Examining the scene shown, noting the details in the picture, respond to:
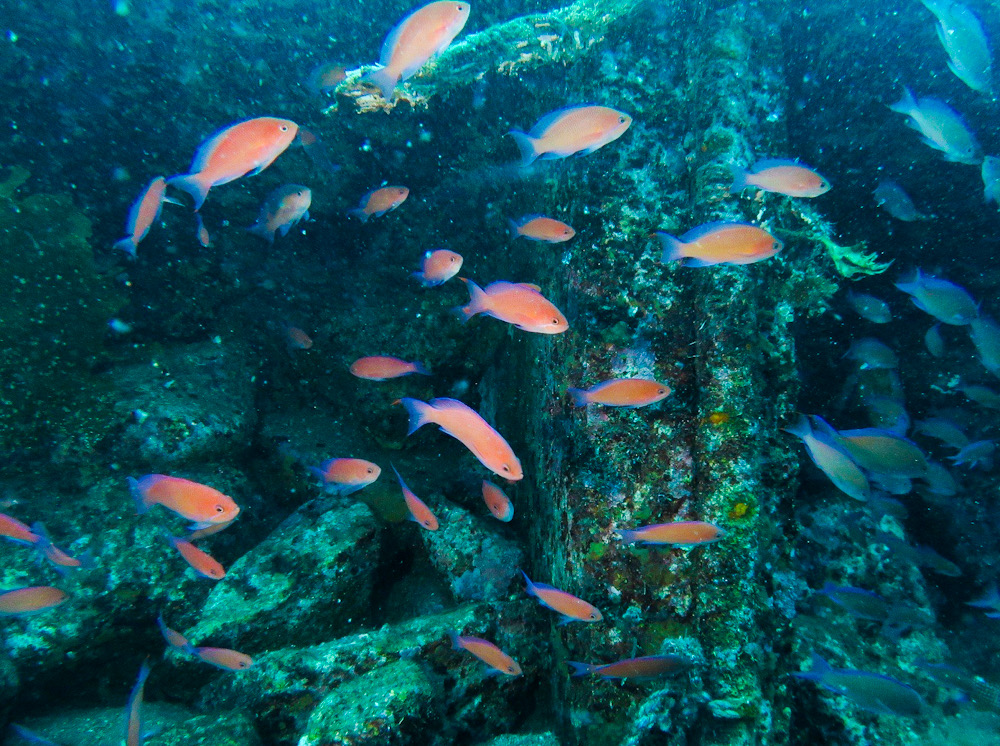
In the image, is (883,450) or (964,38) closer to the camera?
(964,38)

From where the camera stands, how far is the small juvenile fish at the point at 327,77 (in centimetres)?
485

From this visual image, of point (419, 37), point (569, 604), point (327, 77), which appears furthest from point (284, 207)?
point (569, 604)

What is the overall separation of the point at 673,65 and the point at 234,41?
16.5ft

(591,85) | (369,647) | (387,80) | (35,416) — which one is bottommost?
(369,647)

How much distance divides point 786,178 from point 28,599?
6622mm

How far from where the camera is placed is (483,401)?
603cm

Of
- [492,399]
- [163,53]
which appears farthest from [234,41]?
[492,399]

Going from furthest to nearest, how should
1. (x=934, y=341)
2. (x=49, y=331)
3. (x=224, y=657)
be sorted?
1. (x=49, y=331)
2. (x=934, y=341)
3. (x=224, y=657)

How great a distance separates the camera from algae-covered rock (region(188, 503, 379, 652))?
13.7 feet

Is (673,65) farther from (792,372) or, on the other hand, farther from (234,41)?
(234,41)

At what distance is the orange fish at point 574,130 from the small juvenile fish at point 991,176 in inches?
129

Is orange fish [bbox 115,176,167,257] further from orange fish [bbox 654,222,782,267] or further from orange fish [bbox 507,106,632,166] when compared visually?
orange fish [bbox 654,222,782,267]

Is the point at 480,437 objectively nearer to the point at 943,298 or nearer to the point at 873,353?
the point at 873,353

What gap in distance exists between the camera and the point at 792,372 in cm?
331
